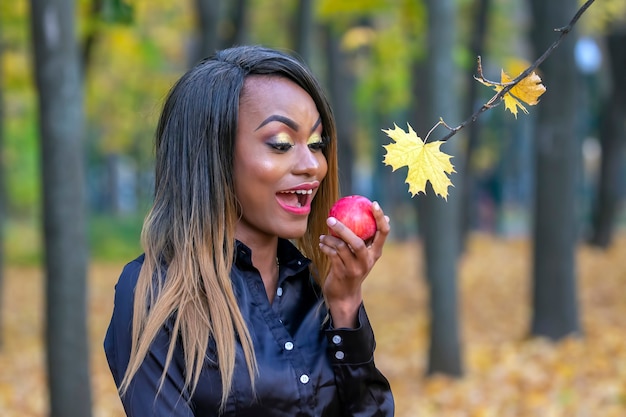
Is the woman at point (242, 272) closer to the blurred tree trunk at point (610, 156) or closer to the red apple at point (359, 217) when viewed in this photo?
the red apple at point (359, 217)

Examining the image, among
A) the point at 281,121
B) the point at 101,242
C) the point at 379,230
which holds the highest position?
the point at 281,121

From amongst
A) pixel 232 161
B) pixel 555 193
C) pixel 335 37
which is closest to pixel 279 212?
pixel 232 161

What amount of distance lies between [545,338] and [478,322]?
2058 millimetres

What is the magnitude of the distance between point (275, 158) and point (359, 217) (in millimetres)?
247

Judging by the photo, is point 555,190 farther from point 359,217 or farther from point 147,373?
point 147,373

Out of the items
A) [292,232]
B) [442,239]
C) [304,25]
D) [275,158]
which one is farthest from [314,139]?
[304,25]

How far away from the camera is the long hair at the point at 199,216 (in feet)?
6.13

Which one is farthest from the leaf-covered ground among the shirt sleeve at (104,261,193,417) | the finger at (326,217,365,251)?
the shirt sleeve at (104,261,193,417)

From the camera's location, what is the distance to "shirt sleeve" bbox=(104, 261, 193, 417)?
6.00ft

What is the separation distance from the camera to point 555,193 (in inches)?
324

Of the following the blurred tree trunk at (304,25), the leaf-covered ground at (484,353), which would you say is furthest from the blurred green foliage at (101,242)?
the blurred tree trunk at (304,25)

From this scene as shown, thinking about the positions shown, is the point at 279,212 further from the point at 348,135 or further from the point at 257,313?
the point at 348,135

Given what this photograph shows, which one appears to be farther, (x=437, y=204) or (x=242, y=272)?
(x=437, y=204)

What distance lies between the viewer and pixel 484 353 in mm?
8227
